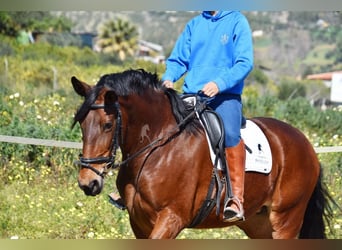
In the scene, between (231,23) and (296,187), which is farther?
(296,187)

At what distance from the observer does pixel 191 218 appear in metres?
4.82

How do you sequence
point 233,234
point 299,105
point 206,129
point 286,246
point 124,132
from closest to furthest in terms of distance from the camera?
point 286,246 → point 124,132 → point 206,129 → point 233,234 → point 299,105

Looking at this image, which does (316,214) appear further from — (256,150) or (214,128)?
(214,128)

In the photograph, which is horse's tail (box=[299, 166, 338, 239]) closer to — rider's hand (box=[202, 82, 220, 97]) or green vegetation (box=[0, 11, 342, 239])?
green vegetation (box=[0, 11, 342, 239])

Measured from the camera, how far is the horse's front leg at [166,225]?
4.52 meters

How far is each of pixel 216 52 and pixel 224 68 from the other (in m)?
0.12

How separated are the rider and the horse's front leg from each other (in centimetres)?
40

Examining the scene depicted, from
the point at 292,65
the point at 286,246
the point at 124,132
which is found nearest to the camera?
the point at 286,246

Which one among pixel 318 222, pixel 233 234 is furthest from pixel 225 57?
pixel 233 234

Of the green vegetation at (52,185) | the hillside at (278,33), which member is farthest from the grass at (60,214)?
the hillside at (278,33)

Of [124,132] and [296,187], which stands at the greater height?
[124,132]

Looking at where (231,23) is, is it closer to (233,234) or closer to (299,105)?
(233,234)

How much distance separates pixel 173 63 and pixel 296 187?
1413mm

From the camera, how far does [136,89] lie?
4.68m
